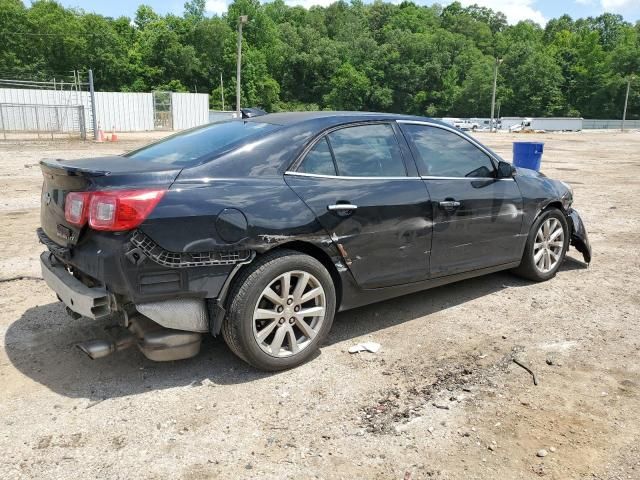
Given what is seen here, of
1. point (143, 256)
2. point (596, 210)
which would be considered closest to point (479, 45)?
point (596, 210)

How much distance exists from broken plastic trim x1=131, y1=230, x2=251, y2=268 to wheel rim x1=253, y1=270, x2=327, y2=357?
0.29 metres

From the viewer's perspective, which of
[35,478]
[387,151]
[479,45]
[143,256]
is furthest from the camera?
[479,45]

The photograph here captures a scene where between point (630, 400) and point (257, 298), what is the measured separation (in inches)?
91.9

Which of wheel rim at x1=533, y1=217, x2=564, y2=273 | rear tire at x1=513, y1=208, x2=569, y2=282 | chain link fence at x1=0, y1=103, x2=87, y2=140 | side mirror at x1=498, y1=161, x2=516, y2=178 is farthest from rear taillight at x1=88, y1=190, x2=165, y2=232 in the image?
chain link fence at x1=0, y1=103, x2=87, y2=140

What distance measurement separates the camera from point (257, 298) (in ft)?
11.1

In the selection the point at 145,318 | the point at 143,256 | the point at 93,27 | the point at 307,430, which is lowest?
the point at 307,430

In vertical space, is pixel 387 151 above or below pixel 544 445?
above

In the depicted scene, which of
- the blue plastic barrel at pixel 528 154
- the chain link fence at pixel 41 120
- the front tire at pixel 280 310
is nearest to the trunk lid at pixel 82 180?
the front tire at pixel 280 310

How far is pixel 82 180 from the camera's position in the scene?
3.28 metres

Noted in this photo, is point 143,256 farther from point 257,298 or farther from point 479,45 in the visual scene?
point 479,45

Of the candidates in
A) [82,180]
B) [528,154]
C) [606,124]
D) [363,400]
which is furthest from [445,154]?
[606,124]

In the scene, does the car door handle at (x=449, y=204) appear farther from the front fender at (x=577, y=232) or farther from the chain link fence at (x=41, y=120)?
the chain link fence at (x=41, y=120)

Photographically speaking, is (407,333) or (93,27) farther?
(93,27)

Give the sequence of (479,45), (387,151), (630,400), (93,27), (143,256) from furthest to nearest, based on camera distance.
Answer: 1. (479,45)
2. (93,27)
3. (387,151)
4. (630,400)
5. (143,256)
